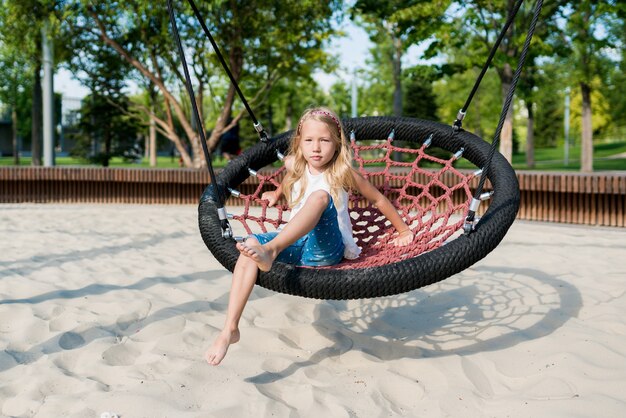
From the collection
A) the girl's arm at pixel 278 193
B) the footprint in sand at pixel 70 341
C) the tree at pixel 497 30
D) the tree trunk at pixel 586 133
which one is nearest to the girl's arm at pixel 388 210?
the girl's arm at pixel 278 193

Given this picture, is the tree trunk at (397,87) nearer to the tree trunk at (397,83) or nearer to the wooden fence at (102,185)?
the tree trunk at (397,83)

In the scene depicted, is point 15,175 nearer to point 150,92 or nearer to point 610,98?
point 150,92

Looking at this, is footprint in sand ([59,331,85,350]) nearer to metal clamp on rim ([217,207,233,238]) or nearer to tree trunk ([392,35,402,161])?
metal clamp on rim ([217,207,233,238])

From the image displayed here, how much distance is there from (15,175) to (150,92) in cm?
713

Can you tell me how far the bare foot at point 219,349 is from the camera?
2.17 meters

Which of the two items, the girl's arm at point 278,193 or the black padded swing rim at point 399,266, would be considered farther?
the girl's arm at point 278,193

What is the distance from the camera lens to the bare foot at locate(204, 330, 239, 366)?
2172 millimetres

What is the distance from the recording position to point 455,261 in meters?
2.23

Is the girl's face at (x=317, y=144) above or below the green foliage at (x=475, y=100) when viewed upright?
below

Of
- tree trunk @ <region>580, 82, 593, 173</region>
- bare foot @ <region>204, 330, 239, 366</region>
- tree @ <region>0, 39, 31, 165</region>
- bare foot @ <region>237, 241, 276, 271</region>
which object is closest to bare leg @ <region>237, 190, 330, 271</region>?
bare foot @ <region>237, 241, 276, 271</region>

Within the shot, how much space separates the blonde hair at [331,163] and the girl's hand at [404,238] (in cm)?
33

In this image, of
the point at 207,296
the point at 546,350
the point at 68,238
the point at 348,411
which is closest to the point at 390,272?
the point at 348,411

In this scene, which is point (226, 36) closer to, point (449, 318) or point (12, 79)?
point (449, 318)

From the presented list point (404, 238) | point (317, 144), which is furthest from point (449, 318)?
point (317, 144)
